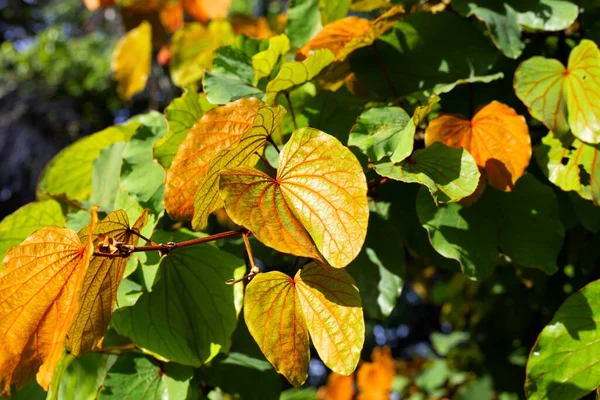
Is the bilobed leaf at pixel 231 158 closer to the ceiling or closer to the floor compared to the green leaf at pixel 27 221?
closer to the ceiling

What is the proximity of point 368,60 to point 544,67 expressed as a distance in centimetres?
22

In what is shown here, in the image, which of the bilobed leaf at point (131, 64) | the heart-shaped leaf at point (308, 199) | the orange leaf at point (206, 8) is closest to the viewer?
the heart-shaped leaf at point (308, 199)

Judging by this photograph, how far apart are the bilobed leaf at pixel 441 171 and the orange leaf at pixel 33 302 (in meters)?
0.30

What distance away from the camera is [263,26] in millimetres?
1622

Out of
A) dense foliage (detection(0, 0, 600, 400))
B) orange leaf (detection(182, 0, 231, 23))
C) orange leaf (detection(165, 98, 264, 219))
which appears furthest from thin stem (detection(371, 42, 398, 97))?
orange leaf (detection(182, 0, 231, 23))

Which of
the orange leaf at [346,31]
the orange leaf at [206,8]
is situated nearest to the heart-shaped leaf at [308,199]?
the orange leaf at [346,31]

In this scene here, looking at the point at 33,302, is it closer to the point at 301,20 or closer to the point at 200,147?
the point at 200,147

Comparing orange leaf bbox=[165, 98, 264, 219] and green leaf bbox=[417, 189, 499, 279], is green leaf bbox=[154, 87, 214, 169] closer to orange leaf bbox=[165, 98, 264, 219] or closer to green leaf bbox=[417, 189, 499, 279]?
orange leaf bbox=[165, 98, 264, 219]

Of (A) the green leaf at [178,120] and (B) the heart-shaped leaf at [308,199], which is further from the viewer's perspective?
(A) the green leaf at [178,120]

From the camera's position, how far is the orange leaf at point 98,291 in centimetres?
52

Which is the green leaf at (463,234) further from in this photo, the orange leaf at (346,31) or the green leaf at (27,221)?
the green leaf at (27,221)

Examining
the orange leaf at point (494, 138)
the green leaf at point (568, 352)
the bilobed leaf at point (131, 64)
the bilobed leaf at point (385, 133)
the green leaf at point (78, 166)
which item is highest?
the bilobed leaf at point (385, 133)

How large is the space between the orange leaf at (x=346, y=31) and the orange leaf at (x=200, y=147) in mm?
186

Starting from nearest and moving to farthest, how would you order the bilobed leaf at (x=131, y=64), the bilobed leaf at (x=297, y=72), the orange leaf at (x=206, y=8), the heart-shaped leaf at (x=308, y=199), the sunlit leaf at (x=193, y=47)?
the heart-shaped leaf at (x=308, y=199) → the bilobed leaf at (x=297, y=72) → the sunlit leaf at (x=193, y=47) → the orange leaf at (x=206, y=8) → the bilobed leaf at (x=131, y=64)
